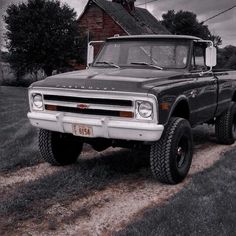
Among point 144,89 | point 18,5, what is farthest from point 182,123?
point 18,5

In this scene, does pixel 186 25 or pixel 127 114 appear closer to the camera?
pixel 127 114

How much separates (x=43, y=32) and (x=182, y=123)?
2871 cm

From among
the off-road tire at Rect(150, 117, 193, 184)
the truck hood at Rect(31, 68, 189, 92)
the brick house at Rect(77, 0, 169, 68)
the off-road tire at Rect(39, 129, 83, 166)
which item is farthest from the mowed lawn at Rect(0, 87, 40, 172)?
the brick house at Rect(77, 0, 169, 68)

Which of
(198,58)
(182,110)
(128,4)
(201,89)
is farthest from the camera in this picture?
(128,4)

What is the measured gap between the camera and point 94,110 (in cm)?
564

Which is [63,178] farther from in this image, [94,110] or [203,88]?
[203,88]

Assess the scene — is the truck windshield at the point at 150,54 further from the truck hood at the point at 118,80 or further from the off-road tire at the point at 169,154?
the off-road tire at the point at 169,154

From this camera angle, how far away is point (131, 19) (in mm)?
43500

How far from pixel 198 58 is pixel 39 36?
89.5ft

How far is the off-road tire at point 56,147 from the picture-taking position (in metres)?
6.55

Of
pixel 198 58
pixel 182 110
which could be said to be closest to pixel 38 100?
pixel 182 110

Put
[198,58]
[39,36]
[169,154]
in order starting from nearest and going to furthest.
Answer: [169,154], [198,58], [39,36]

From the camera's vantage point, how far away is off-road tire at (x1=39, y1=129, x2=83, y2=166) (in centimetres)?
655

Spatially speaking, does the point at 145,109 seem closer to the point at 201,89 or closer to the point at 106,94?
the point at 106,94
